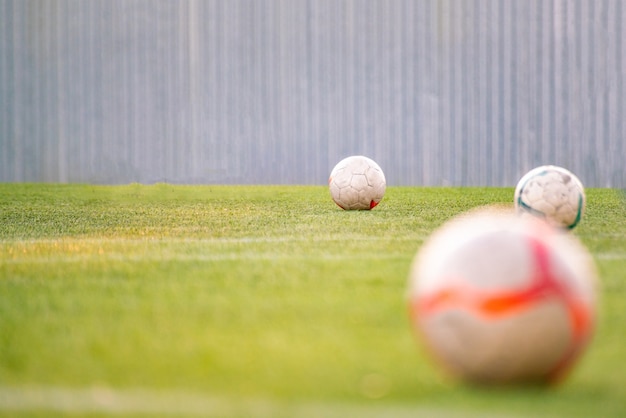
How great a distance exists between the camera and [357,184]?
32.6 ft

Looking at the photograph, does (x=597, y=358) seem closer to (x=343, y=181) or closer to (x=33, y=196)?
(x=343, y=181)

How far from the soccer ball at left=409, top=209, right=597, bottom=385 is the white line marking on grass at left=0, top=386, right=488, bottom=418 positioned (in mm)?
260

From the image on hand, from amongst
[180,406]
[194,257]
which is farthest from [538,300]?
[194,257]

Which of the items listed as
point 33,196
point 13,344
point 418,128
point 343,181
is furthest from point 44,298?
point 418,128

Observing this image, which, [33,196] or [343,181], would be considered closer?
[343,181]

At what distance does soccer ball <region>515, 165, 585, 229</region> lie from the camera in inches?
293

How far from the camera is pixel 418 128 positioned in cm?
1777

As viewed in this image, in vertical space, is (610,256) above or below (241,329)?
below

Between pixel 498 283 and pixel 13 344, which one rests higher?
pixel 498 283

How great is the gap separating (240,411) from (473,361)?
2.35 feet

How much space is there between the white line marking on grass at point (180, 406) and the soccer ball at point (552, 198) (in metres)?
5.17

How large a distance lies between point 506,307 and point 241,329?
4.55 ft

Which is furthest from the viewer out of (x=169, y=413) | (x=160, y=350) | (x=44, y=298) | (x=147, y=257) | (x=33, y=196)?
(x=33, y=196)

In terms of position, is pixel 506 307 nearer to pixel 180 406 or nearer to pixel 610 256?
pixel 180 406
